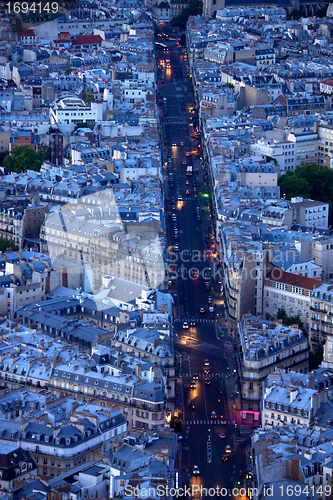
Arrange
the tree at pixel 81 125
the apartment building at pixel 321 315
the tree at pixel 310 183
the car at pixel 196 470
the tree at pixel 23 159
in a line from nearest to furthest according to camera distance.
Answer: the car at pixel 196 470
the apartment building at pixel 321 315
the tree at pixel 310 183
the tree at pixel 23 159
the tree at pixel 81 125

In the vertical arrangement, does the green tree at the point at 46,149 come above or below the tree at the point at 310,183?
above

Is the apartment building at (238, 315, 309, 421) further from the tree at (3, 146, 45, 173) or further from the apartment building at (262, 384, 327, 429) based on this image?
the tree at (3, 146, 45, 173)

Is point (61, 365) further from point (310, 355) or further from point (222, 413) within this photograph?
point (310, 355)

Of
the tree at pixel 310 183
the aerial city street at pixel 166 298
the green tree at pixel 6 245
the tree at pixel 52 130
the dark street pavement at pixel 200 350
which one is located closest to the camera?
the aerial city street at pixel 166 298

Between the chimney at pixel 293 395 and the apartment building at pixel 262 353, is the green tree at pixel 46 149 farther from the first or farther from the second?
the chimney at pixel 293 395

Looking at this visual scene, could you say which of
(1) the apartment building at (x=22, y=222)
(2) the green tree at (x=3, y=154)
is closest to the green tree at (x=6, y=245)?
(1) the apartment building at (x=22, y=222)

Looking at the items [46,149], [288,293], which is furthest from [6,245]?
[46,149]

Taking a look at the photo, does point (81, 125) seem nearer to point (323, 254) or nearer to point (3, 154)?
point (3, 154)
